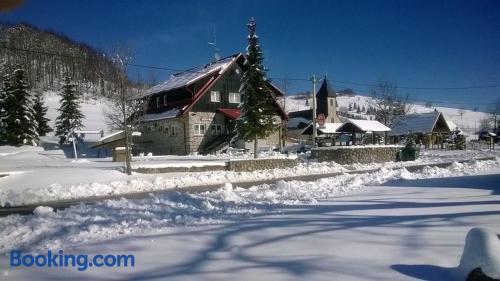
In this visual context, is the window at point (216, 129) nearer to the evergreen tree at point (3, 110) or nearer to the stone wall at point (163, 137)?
the stone wall at point (163, 137)

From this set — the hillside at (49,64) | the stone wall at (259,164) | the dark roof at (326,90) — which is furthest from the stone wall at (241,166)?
the hillside at (49,64)

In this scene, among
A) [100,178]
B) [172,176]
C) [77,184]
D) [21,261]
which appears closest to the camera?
[21,261]

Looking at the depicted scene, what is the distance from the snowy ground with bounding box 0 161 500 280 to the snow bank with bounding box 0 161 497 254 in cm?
2

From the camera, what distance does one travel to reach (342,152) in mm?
27609

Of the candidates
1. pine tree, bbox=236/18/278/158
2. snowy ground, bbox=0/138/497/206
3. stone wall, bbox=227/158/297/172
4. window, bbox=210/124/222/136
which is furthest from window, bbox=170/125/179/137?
snowy ground, bbox=0/138/497/206

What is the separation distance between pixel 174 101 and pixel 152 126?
4.09 metres

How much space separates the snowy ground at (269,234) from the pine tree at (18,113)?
3818 centimetres

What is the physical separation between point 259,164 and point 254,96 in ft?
16.8

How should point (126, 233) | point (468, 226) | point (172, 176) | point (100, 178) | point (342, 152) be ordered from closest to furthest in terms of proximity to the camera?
point (468, 226)
point (126, 233)
point (100, 178)
point (172, 176)
point (342, 152)

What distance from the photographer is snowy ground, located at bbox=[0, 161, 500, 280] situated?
15.9 feet

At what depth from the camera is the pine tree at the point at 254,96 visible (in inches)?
1029

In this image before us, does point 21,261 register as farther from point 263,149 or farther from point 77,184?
point 263,149

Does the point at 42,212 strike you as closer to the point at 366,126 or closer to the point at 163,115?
the point at 163,115

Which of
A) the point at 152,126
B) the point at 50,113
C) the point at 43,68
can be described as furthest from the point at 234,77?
the point at 43,68
